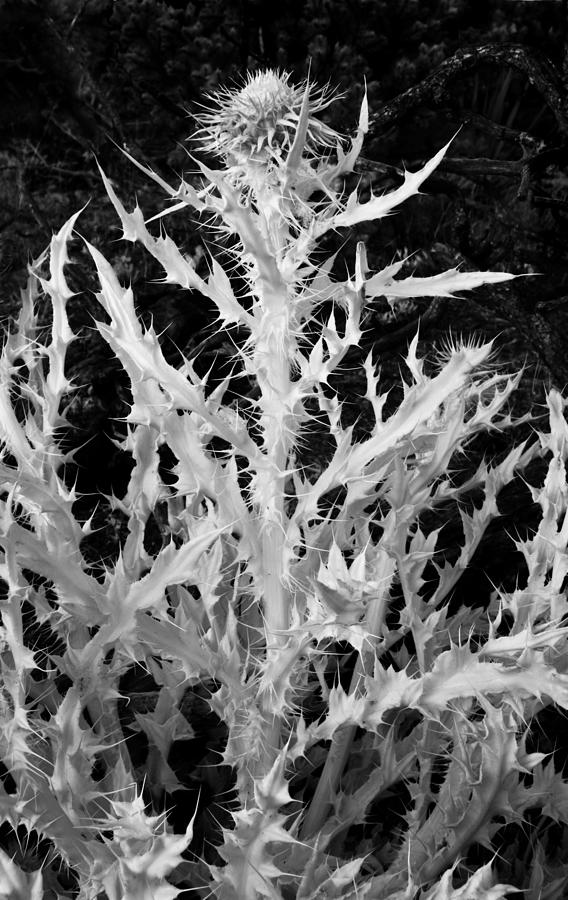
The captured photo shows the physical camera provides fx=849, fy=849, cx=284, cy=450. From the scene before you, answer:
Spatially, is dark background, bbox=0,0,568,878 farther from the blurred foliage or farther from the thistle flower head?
the thistle flower head

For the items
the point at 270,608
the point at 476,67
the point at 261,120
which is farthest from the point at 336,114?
the point at 270,608

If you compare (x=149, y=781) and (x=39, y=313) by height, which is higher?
(x=39, y=313)

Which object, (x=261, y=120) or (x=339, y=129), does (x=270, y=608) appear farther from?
(x=339, y=129)

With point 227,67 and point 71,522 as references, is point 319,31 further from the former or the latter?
point 71,522

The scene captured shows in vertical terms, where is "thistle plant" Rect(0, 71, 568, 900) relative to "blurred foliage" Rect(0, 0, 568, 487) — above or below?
below

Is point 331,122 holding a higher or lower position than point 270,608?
higher

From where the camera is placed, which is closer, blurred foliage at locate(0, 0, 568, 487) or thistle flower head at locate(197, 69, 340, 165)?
thistle flower head at locate(197, 69, 340, 165)

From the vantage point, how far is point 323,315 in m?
1.55

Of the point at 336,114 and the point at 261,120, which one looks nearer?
the point at 261,120

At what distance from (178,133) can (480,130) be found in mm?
526

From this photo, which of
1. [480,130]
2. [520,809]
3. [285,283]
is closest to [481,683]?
[520,809]

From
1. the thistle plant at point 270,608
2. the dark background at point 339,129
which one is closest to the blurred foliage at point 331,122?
the dark background at point 339,129

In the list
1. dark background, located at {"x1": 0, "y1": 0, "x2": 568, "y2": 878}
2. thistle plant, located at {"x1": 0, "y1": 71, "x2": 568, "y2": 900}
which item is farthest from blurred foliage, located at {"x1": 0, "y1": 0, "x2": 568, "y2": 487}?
thistle plant, located at {"x1": 0, "y1": 71, "x2": 568, "y2": 900}

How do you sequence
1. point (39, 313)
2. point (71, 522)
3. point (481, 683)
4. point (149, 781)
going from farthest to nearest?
point (39, 313)
point (149, 781)
point (71, 522)
point (481, 683)
